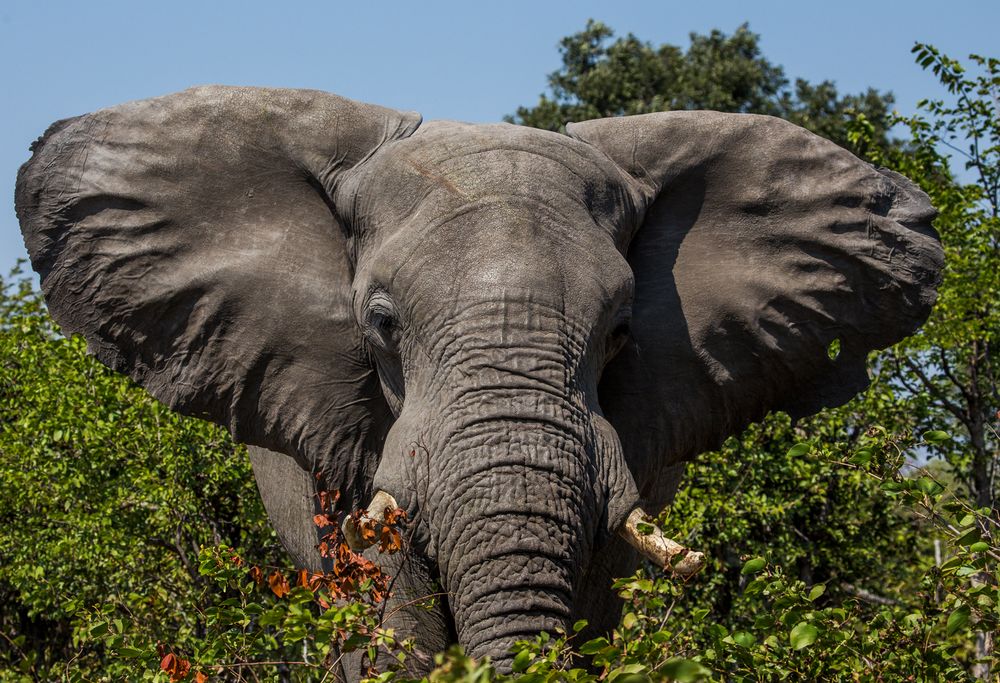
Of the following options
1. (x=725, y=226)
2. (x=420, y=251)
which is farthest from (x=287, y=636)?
(x=725, y=226)

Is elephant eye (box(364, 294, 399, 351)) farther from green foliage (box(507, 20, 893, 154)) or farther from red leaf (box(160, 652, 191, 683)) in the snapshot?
green foliage (box(507, 20, 893, 154))

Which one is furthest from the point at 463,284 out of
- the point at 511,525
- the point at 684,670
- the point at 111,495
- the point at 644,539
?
the point at 111,495

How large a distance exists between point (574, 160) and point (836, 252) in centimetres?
118

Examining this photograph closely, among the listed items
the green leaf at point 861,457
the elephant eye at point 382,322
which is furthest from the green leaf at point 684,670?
the elephant eye at point 382,322

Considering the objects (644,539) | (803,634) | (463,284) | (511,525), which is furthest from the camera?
(463,284)

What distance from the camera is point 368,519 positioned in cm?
358

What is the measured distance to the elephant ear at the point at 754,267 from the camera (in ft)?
16.1

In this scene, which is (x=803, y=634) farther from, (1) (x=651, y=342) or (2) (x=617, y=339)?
(1) (x=651, y=342)

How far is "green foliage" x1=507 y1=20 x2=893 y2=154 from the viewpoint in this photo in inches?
769

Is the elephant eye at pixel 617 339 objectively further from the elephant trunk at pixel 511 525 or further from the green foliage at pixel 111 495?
the green foliage at pixel 111 495

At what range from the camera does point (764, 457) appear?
349 inches

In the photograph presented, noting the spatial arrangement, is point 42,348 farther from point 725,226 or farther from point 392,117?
point 725,226

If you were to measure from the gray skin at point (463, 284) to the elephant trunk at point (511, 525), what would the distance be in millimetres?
12

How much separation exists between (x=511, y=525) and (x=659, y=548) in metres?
0.41
